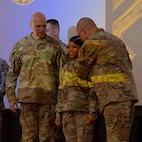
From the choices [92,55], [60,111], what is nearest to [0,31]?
[60,111]

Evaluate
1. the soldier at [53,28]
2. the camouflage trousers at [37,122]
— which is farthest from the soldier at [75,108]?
the soldier at [53,28]

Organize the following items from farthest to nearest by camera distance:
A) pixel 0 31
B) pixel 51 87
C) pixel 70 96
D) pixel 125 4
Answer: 1. pixel 0 31
2. pixel 125 4
3. pixel 51 87
4. pixel 70 96

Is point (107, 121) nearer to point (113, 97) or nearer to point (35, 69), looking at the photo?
point (113, 97)

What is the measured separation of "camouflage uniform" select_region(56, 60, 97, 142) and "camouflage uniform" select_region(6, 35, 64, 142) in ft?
0.60

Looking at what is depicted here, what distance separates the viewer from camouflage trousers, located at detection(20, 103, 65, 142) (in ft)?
12.3

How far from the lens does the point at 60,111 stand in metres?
3.59

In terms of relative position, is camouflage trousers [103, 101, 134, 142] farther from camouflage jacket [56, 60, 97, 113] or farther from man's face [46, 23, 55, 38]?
man's face [46, 23, 55, 38]

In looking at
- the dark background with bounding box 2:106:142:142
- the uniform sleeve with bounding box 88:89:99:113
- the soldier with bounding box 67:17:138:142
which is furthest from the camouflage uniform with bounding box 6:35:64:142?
the dark background with bounding box 2:106:142:142

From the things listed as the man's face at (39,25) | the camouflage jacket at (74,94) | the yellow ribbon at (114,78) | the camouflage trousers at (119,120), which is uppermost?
the man's face at (39,25)

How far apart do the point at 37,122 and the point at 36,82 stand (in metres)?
0.33

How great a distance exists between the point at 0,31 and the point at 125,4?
1.42 m

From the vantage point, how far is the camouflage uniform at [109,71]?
10.2 feet

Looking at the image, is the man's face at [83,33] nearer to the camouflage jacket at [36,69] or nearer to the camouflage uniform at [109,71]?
the camouflage uniform at [109,71]

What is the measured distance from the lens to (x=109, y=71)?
3.16 meters
